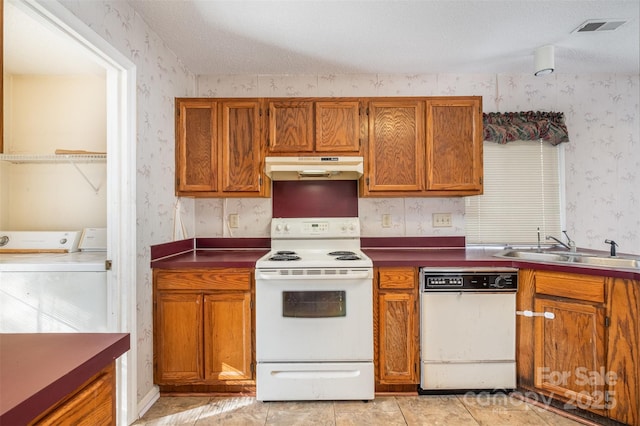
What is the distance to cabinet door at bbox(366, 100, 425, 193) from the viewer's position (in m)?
2.46

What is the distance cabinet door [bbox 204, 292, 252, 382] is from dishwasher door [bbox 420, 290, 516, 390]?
1194 millimetres

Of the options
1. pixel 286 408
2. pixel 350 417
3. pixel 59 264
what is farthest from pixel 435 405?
pixel 59 264

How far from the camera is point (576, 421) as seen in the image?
1894mm

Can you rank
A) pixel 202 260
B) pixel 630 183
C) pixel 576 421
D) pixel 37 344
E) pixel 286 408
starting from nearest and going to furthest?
pixel 37 344, pixel 576 421, pixel 286 408, pixel 202 260, pixel 630 183

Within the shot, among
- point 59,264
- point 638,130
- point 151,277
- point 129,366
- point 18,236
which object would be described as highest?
point 638,130

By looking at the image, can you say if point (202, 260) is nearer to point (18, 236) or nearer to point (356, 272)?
point (356, 272)

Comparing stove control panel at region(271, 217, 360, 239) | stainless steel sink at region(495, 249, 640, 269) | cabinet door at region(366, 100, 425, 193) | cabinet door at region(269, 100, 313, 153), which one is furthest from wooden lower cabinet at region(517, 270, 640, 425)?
cabinet door at region(269, 100, 313, 153)

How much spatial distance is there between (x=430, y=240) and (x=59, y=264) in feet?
8.62

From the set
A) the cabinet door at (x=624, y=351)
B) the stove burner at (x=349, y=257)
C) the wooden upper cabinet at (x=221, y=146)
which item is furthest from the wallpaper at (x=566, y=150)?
the cabinet door at (x=624, y=351)

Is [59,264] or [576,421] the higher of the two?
[59,264]

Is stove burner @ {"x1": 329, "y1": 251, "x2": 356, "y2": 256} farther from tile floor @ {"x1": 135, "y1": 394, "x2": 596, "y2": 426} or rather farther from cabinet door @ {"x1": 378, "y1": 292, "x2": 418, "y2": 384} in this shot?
tile floor @ {"x1": 135, "y1": 394, "x2": 596, "y2": 426}

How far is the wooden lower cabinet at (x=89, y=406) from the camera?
62 centimetres

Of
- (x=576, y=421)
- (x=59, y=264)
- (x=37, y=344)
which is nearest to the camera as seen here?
(x=37, y=344)

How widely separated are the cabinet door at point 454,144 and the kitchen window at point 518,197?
44cm
